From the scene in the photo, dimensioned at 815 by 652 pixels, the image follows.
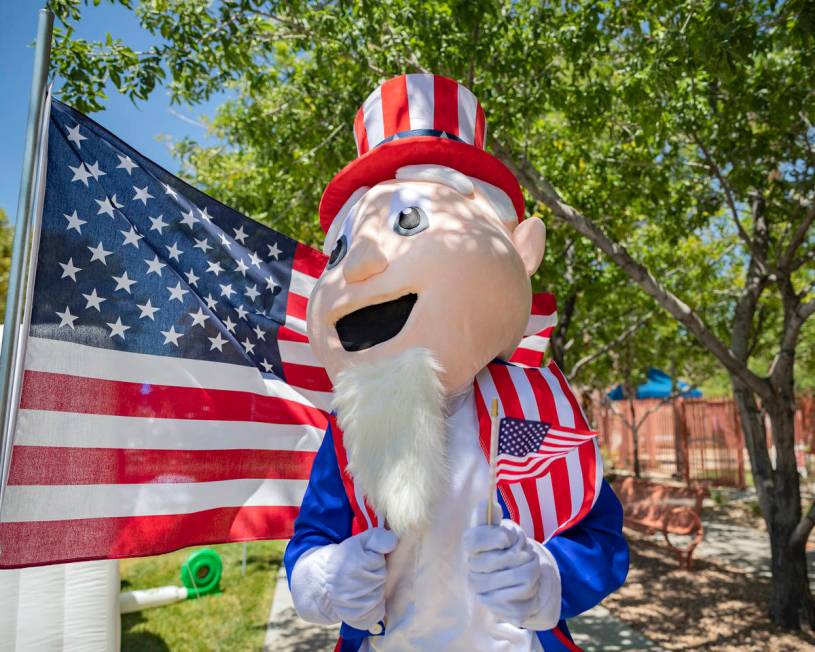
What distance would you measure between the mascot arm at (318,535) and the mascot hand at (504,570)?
0.51m

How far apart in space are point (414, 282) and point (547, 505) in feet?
2.75

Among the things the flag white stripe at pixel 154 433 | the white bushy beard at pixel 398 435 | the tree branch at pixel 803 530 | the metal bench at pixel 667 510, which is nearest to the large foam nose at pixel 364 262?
the white bushy beard at pixel 398 435

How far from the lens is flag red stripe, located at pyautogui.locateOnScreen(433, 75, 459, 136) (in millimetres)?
2514

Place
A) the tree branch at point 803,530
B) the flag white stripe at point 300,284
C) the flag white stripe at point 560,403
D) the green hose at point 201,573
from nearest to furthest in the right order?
the flag white stripe at point 560,403, the flag white stripe at point 300,284, the tree branch at point 803,530, the green hose at point 201,573

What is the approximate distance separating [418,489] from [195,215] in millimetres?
1804

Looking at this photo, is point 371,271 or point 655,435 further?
point 655,435

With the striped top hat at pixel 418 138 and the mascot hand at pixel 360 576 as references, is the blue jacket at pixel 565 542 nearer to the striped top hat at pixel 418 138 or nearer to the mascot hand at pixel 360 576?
the mascot hand at pixel 360 576

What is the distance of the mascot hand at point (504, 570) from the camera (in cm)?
165

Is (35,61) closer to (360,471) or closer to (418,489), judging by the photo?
(360,471)

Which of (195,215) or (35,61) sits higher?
(35,61)

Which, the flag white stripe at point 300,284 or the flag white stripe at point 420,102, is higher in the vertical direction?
the flag white stripe at point 420,102

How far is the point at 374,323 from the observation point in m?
2.17

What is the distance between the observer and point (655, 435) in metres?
19.6

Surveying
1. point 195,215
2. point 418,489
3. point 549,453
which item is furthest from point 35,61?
point 549,453
